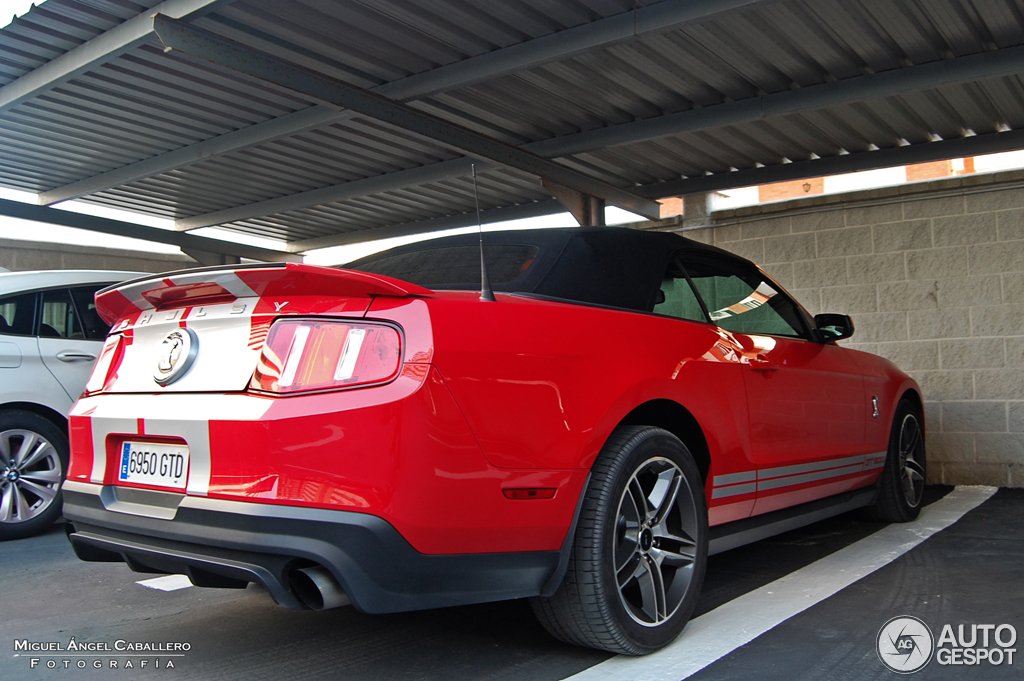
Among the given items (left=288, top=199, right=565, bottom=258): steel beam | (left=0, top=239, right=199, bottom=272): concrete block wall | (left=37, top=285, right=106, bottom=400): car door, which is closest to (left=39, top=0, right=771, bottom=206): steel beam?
(left=37, top=285, right=106, bottom=400): car door

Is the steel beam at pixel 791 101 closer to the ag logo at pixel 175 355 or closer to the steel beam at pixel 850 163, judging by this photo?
the steel beam at pixel 850 163

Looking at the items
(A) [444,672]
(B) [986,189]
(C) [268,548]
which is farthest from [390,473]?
(B) [986,189]

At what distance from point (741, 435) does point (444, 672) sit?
1.43 meters

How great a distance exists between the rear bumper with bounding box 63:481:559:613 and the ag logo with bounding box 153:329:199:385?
1.10 feet

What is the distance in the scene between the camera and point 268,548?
197 cm

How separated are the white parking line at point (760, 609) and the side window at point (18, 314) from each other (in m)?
4.09

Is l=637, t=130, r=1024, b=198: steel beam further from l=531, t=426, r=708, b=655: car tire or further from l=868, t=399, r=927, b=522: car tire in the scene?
l=531, t=426, r=708, b=655: car tire

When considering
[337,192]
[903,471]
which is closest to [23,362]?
[337,192]

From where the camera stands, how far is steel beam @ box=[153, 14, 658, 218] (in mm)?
4715

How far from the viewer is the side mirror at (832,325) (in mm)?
4121

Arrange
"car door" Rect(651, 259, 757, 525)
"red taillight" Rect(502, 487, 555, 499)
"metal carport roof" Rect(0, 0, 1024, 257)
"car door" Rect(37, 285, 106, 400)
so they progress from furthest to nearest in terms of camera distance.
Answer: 1. "metal carport roof" Rect(0, 0, 1024, 257)
2. "car door" Rect(37, 285, 106, 400)
3. "car door" Rect(651, 259, 757, 525)
4. "red taillight" Rect(502, 487, 555, 499)

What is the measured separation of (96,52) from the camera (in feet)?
17.6

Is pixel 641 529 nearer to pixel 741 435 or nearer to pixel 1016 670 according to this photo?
pixel 741 435

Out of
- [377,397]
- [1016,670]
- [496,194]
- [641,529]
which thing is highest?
[496,194]
